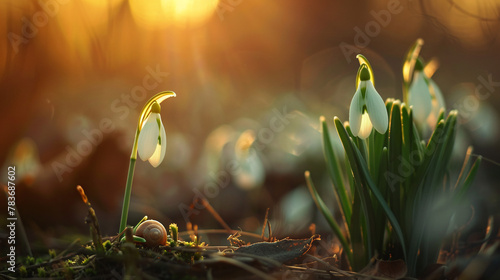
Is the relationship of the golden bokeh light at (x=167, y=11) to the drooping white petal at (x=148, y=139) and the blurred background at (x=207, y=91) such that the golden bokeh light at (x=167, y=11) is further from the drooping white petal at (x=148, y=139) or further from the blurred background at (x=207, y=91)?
the drooping white petal at (x=148, y=139)

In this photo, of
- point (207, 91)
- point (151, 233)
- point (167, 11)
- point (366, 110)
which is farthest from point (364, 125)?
point (207, 91)

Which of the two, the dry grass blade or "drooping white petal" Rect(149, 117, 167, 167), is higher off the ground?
"drooping white petal" Rect(149, 117, 167, 167)

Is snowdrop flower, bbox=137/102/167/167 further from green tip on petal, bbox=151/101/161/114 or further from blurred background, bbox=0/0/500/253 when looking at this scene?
blurred background, bbox=0/0/500/253

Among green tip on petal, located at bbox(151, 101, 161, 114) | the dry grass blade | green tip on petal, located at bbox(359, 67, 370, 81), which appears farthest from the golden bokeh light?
the dry grass blade

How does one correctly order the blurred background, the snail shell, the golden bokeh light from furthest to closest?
the golden bokeh light
the blurred background
the snail shell

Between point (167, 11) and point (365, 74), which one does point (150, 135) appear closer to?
point (365, 74)

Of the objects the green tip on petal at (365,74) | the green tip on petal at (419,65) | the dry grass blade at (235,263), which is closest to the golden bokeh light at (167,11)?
the green tip on petal at (419,65)

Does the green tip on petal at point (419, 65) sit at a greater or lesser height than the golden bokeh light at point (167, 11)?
lesser
